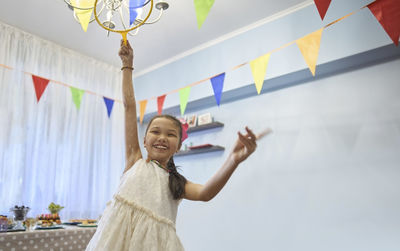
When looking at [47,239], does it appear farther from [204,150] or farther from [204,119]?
[204,119]

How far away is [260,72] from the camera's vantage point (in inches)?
104

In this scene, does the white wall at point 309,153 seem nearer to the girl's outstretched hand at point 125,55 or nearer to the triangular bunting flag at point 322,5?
the triangular bunting flag at point 322,5

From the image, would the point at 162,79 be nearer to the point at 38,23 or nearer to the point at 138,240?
the point at 38,23

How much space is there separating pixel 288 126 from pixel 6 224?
2.50m

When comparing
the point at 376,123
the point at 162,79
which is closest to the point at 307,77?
the point at 376,123

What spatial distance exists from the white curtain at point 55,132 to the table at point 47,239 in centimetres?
132

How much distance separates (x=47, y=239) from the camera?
76.4 inches

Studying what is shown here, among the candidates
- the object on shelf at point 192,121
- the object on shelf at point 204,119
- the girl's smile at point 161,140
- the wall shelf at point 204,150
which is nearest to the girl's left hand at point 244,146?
the girl's smile at point 161,140

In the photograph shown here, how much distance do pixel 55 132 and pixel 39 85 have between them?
0.57 m

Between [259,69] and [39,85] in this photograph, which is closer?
[259,69]

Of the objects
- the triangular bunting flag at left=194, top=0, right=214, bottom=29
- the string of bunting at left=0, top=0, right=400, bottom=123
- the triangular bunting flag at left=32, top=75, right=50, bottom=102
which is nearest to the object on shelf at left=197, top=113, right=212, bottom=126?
the string of bunting at left=0, top=0, right=400, bottom=123

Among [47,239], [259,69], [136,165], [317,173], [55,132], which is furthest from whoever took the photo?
[55,132]

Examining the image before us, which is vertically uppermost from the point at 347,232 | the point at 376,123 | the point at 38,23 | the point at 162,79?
the point at 38,23

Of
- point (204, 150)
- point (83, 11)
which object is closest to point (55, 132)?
point (204, 150)
